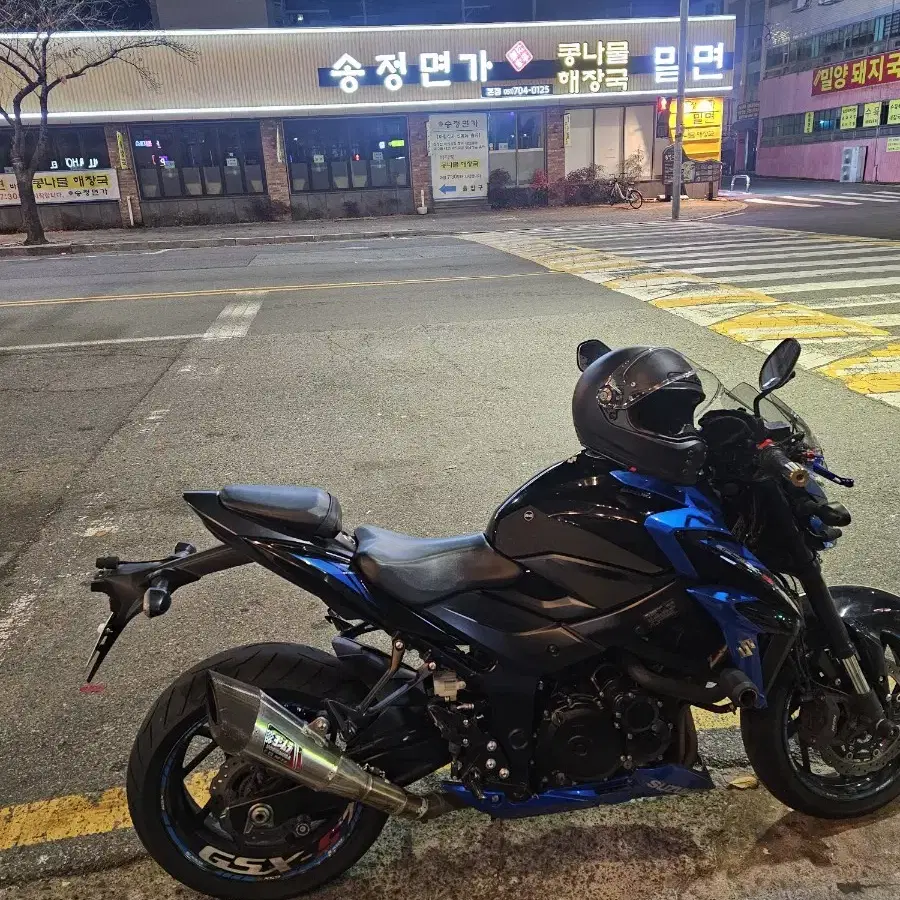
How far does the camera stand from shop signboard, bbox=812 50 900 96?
37.4m

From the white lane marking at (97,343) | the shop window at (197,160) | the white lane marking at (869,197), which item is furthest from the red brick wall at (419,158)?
the white lane marking at (97,343)

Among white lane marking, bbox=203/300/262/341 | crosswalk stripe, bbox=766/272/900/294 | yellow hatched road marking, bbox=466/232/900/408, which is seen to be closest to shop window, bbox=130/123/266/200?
yellow hatched road marking, bbox=466/232/900/408

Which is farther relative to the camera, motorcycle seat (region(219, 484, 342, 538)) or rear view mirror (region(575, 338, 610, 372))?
rear view mirror (region(575, 338, 610, 372))

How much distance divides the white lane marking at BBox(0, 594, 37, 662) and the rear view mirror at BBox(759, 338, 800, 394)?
3.29 meters

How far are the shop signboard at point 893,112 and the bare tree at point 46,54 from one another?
3123 cm

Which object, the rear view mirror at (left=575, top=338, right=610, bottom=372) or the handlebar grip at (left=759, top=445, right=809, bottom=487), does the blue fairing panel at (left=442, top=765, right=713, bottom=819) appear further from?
the rear view mirror at (left=575, top=338, right=610, bottom=372)

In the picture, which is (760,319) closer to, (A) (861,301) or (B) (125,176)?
(A) (861,301)

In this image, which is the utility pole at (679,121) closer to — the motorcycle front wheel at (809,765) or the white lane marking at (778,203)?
the white lane marking at (778,203)

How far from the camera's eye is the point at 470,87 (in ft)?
93.6

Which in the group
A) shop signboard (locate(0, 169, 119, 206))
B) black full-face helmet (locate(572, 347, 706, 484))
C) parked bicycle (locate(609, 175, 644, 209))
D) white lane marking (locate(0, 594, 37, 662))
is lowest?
white lane marking (locate(0, 594, 37, 662))

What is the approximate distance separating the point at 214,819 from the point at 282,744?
1.58ft

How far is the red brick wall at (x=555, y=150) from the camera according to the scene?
98.1 feet

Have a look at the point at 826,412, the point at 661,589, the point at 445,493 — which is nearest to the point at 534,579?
the point at 661,589

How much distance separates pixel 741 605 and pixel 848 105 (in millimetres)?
46920
